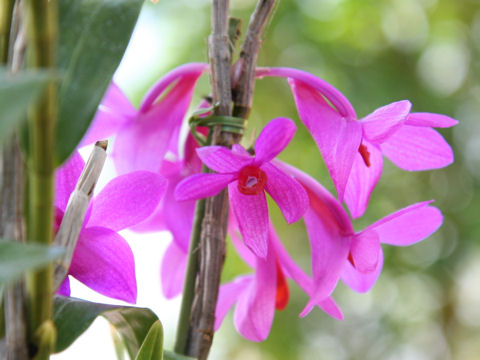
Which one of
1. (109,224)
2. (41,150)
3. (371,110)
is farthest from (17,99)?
(371,110)

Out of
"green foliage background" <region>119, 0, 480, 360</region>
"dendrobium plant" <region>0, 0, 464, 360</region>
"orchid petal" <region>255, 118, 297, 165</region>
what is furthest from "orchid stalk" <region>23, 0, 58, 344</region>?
"green foliage background" <region>119, 0, 480, 360</region>

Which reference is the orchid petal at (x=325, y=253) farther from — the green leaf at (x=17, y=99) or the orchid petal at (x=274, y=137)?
the green leaf at (x=17, y=99)

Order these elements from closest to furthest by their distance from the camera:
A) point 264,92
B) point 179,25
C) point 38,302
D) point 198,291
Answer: point 38,302 < point 198,291 < point 179,25 < point 264,92

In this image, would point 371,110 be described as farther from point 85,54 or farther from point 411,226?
point 85,54

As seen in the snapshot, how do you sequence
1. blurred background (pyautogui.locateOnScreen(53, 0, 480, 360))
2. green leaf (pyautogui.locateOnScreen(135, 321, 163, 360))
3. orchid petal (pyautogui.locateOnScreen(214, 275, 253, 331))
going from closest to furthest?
green leaf (pyautogui.locateOnScreen(135, 321, 163, 360)), orchid petal (pyautogui.locateOnScreen(214, 275, 253, 331)), blurred background (pyautogui.locateOnScreen(53, 0, 480, 360))

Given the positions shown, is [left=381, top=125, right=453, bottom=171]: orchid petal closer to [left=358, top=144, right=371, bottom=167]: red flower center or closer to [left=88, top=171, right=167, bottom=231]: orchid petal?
[left=358, top=144, right=371, bottom=167]: red flower center

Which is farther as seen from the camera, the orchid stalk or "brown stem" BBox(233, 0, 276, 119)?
"brown stem" BBox(233, 0, 276, 119)

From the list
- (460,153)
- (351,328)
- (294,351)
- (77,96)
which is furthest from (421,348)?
(77,96)

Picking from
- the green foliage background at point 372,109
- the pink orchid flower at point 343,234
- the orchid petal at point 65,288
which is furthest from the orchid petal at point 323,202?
the green foliage background at point 372,109

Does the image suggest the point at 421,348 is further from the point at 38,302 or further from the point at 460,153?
the point at 38,302
